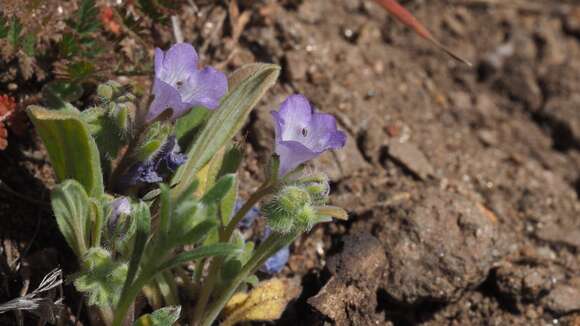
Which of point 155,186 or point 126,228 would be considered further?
point 155,186

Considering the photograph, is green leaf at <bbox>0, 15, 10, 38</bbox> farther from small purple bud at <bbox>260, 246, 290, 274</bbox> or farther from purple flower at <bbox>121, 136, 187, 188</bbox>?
small purple bud at <bbox>260, 246, 290, 274</bbox>

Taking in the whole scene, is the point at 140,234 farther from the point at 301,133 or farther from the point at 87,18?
the point at 87,18

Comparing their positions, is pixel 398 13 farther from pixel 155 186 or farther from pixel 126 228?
pixel 126 228

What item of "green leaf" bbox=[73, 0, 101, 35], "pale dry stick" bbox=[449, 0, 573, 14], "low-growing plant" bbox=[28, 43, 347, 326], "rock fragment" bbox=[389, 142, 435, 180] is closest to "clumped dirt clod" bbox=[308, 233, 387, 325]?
"low-growing plant" bbox=[28, 43, 347, 326]

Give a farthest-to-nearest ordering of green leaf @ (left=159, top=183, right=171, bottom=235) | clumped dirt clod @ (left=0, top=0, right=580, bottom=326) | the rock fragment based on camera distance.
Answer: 1. the rock fragment
2. clumped dirt clod @ (left=0, top=0, right=580, bottom=326)
3. green leaf @ (left=159, top=183, right=171, bottom=235)

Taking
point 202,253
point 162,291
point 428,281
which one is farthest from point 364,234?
point 202,253

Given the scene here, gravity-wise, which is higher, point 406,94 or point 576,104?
point 406,94

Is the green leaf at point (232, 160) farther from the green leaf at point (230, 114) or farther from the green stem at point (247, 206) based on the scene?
the green stem at point (247, 206)
